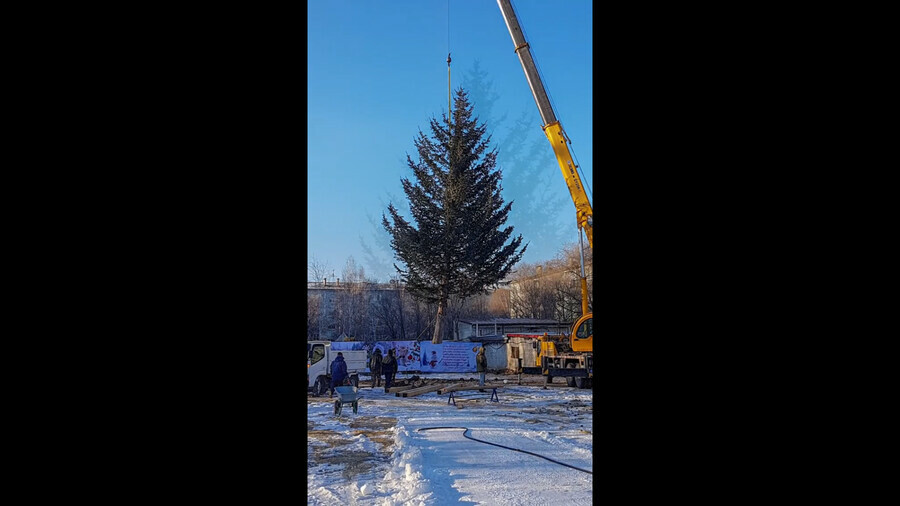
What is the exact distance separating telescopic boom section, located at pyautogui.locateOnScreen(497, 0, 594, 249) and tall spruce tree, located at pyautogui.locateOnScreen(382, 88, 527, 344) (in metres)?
15.8

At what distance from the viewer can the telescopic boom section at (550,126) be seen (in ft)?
46.5

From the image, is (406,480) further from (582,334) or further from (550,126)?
(550,126)

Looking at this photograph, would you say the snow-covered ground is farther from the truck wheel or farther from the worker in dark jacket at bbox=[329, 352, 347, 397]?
the truck wheel

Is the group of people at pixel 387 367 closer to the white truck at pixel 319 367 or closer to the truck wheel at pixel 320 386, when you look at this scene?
the white truck at pixel 319 367

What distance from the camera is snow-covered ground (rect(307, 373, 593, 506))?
6.88 meters

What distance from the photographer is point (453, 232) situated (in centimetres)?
3231

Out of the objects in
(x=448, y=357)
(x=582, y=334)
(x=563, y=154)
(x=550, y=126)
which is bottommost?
(x=448, y=357)

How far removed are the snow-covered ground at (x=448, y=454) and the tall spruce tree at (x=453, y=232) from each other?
17.0 m

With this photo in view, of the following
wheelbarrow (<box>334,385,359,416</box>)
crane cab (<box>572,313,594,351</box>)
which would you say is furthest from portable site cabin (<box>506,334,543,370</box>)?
wheelbarrow (<box>334,385,359,416</box>)

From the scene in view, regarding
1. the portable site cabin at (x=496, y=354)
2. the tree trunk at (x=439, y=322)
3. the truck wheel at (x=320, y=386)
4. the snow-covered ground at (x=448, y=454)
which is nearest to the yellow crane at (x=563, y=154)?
the snow-covered ground at (x=448, y=454)

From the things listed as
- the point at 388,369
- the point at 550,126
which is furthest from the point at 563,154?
the point at 388,369

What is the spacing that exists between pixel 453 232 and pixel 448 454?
932 inches
